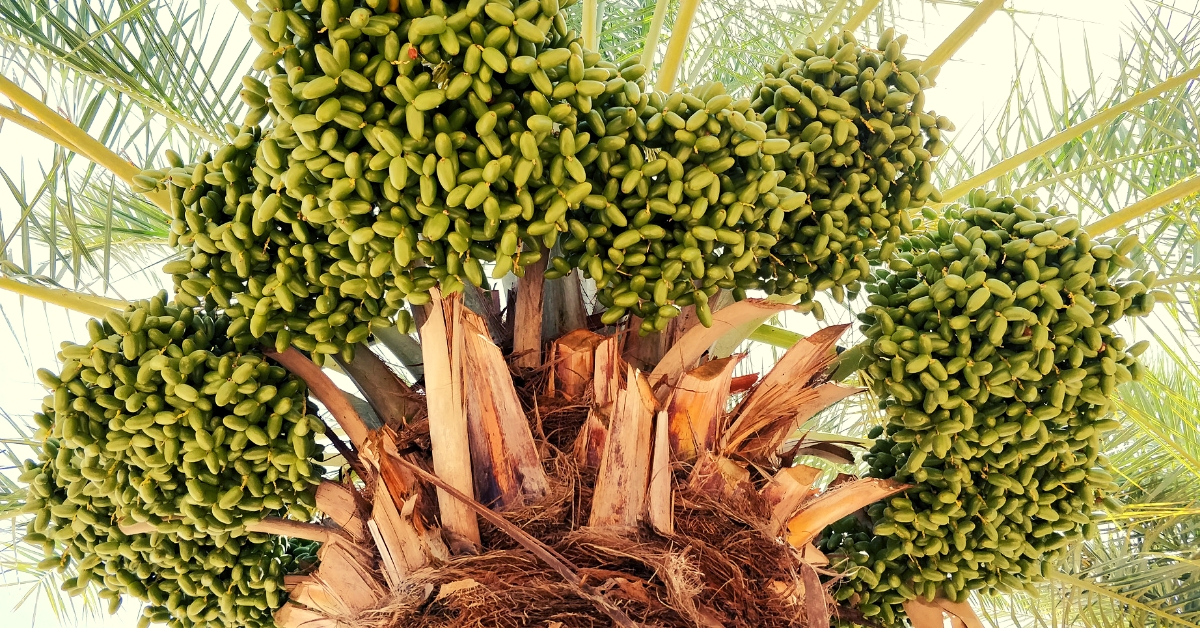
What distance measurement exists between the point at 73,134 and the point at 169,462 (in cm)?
91

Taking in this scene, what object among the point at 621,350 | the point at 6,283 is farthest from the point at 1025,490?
the point at 6,283

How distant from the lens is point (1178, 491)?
319cm

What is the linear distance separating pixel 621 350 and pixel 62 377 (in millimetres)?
1282

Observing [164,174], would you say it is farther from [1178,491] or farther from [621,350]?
[1178,491]

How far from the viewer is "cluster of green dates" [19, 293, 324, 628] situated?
1864mm

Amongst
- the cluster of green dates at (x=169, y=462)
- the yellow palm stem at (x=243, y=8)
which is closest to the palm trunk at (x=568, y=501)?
the cluster of green dates at (x=169, y=462)

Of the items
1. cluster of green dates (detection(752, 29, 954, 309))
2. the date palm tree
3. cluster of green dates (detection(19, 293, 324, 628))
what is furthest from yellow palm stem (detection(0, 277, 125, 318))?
cluster of green dates (detection(752, 29, 954, 309))

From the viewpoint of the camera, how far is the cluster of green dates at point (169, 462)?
186 centimetres

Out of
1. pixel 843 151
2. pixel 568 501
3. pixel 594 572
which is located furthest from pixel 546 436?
pixel 843 151

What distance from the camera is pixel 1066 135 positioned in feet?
8.62

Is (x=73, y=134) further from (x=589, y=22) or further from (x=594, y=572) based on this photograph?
(x=594, y=572)

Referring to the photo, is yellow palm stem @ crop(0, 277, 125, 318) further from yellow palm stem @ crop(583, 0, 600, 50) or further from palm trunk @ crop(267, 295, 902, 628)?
yellow palm stem @ crop(583, 0, 600, 50)

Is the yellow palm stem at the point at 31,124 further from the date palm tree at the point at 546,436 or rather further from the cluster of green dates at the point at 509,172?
the cluster of green dates at the point at 509,172

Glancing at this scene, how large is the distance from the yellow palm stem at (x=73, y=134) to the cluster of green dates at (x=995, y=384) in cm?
183
